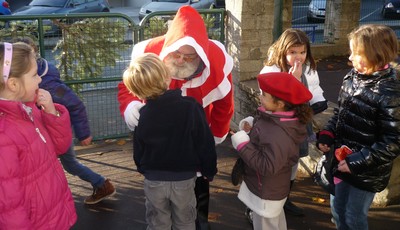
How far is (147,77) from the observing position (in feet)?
8.38

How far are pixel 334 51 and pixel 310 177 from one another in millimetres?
6031

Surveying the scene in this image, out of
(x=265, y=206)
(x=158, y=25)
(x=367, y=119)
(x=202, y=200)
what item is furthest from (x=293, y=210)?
(x=158, y=25)

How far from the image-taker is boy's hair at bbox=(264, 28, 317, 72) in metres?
3.40

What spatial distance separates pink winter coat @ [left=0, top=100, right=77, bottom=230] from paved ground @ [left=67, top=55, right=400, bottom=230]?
3.90 ft

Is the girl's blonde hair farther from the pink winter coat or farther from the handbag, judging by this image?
the handbag

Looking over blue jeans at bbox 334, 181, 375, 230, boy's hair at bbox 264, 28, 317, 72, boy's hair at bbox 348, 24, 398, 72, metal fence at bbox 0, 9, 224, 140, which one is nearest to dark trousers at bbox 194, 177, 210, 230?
blue jeans at bbox 334, 181, 375, 230

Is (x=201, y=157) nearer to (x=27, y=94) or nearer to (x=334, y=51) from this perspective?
(x=27, y=94)

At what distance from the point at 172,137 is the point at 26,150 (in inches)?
32.8

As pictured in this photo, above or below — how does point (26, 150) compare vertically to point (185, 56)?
below

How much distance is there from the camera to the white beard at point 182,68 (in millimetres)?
3047

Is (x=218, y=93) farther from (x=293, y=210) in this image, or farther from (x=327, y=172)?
(x=293, y=210)

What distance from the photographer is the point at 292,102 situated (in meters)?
2.72

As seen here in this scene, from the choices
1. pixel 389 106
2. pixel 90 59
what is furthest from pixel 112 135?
pixel 389 106

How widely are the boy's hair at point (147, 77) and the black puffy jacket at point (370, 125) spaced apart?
1.22m
